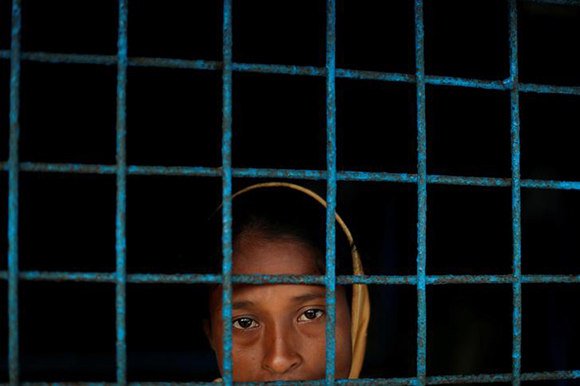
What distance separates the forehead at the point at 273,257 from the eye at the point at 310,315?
0.10 m

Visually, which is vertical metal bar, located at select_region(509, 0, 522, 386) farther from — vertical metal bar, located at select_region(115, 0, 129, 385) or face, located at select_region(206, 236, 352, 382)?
vertical metal bar, located at select_region(115, 0, 129, 385)

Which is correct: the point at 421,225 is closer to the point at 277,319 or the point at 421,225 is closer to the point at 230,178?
the point at 230,178

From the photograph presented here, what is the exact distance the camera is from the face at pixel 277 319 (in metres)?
1.24

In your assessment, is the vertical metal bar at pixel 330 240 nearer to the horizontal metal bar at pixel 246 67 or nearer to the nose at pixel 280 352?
the horizontal metal bar at pixel 246 67

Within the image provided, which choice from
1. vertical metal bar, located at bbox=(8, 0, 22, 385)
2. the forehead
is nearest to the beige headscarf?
the forehead

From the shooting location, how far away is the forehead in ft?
4.34


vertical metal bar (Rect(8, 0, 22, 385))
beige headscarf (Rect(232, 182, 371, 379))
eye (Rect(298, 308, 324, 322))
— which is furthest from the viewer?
beige headscarf (Rect(232, 182, 371, 379))

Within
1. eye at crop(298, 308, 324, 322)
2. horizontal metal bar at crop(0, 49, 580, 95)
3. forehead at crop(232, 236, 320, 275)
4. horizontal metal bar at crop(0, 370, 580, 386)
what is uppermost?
horizontal metal bar at crop(0, 49, 580, 95)

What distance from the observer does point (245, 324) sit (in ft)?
4.29

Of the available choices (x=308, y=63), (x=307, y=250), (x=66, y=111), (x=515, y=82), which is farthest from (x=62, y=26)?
(x=515, y=82)

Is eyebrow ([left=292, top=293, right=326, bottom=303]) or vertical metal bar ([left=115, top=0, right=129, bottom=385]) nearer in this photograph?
vertical metal bar ([left=115, top=0, right=129, bottom=385])

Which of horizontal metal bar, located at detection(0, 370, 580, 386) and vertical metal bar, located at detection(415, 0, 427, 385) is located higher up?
vertical metal bar, located at detection(415, 0, 427, 385)

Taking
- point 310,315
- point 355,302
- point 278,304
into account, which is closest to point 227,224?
point 278,304

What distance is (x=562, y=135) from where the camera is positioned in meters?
2.53
